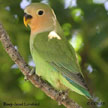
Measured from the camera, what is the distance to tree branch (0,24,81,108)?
2.81 metres

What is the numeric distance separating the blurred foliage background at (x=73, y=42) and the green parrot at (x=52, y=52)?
0.80ft

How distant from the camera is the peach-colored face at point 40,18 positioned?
11.5 feet

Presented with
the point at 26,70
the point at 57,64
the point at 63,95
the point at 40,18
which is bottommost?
the point at 63,95

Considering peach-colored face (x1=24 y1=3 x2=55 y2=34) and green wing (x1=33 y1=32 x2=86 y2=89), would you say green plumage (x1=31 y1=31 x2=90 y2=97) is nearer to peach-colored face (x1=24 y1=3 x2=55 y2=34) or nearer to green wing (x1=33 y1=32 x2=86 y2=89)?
green wing (x1=33 y1=32 x2=86 y2=89)

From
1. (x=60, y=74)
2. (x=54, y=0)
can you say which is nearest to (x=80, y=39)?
(x=54, y=0)

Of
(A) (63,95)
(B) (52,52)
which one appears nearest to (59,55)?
(B) (52,52)

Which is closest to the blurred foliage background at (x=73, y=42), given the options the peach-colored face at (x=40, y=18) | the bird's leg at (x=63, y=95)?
the peach-colored face at (x=40, y=18)

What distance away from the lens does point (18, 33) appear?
3.72 m

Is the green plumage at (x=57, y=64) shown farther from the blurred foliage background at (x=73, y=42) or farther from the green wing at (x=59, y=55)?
the blurred foliage background at (x=73, y=42)

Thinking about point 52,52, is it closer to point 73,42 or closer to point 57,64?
point 57,64

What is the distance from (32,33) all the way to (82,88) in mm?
905

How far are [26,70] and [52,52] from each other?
528 mm

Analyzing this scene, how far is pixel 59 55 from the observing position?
3.29 metres

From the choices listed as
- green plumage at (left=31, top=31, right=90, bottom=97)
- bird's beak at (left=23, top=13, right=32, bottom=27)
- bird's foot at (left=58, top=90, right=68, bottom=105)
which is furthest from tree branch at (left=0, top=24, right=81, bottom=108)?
bird's beak at (left=23, top=13, right=32, bottom=27)
